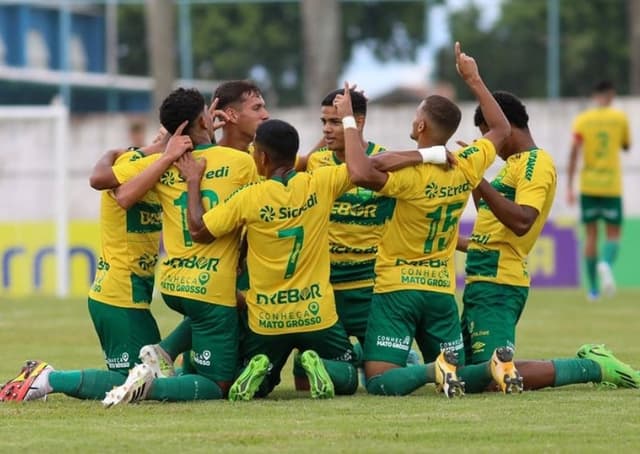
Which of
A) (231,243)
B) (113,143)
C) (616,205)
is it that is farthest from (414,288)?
(113,143)

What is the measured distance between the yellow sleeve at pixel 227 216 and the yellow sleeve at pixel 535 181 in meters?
1.91

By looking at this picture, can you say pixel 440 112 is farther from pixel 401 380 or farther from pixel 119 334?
pixel 119 334

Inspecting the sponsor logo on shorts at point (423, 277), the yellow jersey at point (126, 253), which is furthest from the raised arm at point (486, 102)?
the yellow jersey at point (126, 253)

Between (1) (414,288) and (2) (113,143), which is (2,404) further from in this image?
(2) (113,143)

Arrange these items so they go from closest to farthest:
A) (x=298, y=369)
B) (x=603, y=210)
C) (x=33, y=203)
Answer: (x=298, y=369)
(x=603, y=210)
(x=33, y=203)

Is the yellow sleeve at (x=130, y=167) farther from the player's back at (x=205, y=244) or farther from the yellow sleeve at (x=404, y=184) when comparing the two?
the yellow sleeve at (x=404, y=184)

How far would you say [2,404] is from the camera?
9250 mm

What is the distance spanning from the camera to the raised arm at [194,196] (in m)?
9.27

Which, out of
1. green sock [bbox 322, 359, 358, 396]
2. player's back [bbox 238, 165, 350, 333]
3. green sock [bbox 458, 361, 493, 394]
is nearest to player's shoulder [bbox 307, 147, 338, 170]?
player's back [bbox 238, 165, 350, 333]

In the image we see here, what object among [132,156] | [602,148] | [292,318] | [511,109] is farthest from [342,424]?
[602,148]

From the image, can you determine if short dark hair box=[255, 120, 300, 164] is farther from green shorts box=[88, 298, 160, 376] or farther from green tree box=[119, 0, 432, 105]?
green tree box=[119, 0, 432, 105]

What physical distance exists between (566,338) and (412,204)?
4.97 metres

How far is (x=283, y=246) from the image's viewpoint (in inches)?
368

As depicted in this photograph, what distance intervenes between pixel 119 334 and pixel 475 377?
7.32 ft
